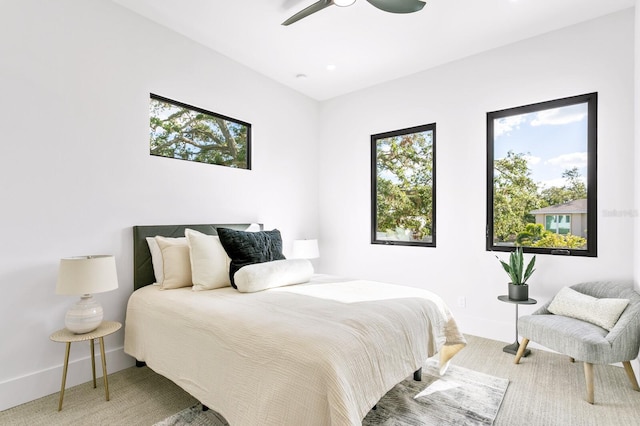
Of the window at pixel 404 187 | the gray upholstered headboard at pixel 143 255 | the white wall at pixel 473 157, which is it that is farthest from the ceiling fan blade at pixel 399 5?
the gray upholstered headboard at pixel 143 255

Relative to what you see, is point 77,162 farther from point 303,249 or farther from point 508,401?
point 508,401

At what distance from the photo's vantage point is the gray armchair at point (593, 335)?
2.15 m

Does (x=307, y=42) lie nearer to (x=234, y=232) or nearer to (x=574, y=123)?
(x=234, y=232)

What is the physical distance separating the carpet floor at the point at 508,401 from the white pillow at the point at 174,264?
0.73 m

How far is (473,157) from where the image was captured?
3.53 m

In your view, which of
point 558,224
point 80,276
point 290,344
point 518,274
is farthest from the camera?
point 558,224

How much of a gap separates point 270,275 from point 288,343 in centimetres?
103

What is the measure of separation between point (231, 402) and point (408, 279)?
2805mm

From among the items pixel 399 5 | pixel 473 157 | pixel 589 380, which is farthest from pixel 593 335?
pixel 399 5

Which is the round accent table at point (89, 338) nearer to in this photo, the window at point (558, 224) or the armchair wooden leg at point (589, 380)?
the armchair wooden leg at point (589, 380)

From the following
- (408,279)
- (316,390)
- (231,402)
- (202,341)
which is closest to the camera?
(316,390)

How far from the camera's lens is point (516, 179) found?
3.35 meters

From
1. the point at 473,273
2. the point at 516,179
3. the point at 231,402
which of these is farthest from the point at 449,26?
the point at 231,402

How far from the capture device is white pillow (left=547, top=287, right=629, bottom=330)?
237cm
